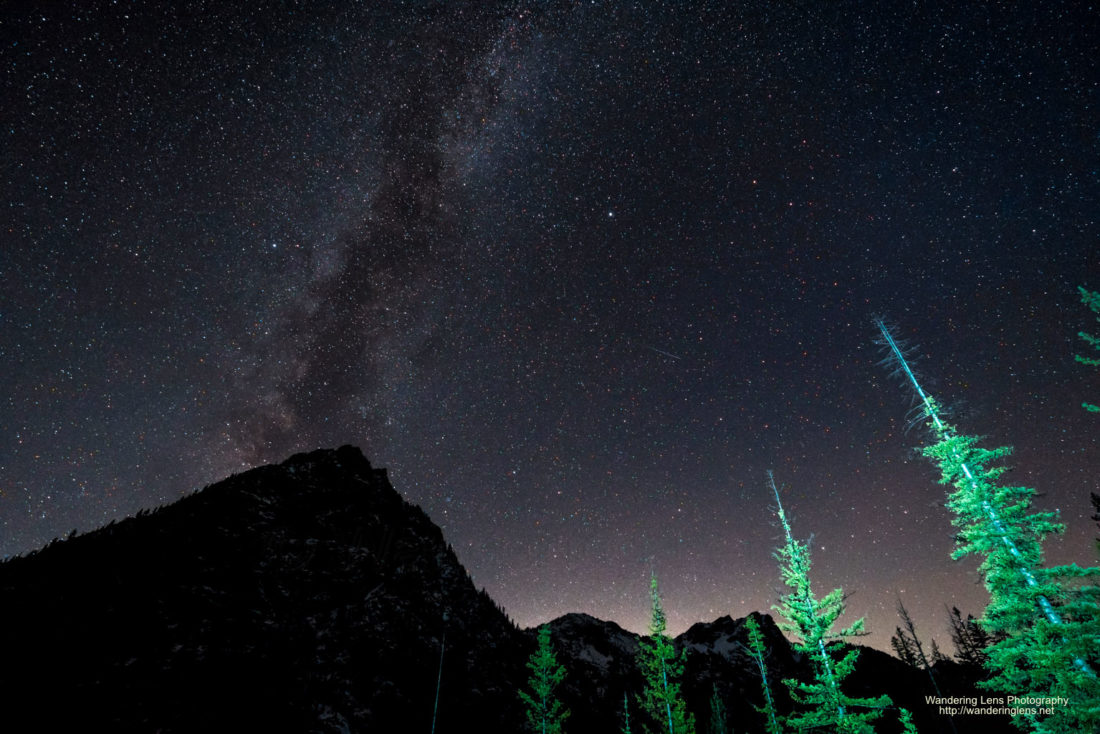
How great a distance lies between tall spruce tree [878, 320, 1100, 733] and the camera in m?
10.8

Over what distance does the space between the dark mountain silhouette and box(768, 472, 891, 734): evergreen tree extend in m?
25.8

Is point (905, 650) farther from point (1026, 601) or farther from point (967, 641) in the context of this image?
point (1026, 601)

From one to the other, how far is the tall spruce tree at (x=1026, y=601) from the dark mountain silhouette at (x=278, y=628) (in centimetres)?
3166

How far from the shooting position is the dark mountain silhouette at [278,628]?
1948cm

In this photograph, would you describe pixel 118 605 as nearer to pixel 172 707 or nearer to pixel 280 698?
pixel 172 707

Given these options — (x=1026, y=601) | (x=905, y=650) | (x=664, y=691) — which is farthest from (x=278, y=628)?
(x=905, y=650)

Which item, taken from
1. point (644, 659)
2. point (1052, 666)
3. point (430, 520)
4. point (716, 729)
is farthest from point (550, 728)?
point (430, 520)

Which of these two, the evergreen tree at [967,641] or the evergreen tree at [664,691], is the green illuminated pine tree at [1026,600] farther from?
the evergreen tree at [967,641]

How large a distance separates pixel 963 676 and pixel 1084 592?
59.9m

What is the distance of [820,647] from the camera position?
1650 cm

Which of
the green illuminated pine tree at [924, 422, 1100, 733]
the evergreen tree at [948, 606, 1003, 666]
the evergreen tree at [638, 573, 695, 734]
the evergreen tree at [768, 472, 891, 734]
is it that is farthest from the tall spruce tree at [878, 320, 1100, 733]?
the evergreen tree at [948, 606, 1003, 666]

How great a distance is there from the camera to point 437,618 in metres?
39.3

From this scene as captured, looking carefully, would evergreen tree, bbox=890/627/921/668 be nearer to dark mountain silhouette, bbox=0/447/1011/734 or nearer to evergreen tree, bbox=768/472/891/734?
dark mountain silhouette, bbox=0/447/1011/734

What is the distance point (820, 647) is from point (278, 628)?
31330 millimetres
